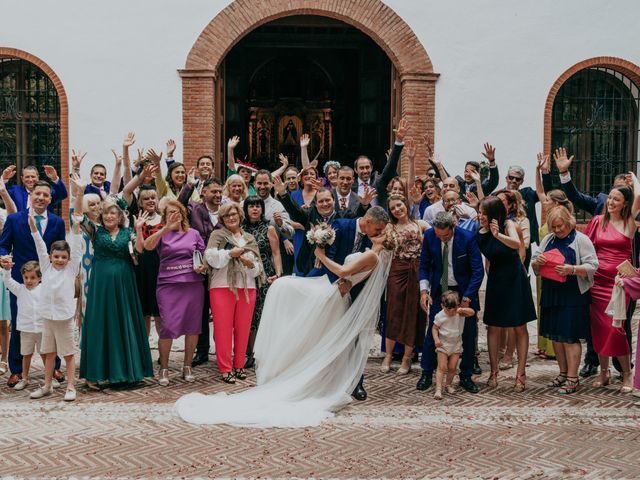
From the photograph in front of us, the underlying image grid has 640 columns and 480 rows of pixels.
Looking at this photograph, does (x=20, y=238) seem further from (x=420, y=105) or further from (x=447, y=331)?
(x=420, y=105)

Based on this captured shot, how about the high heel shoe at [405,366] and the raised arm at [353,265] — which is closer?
the raised arm at [353,265]

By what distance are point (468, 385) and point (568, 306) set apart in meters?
1.21

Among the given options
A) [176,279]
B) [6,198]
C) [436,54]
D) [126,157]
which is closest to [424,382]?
[176,279]

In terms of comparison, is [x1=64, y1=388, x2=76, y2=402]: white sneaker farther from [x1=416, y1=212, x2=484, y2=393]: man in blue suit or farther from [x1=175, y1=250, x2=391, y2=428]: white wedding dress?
[x1=416, y1=212, x2=484, y2=393]: man in blue suit

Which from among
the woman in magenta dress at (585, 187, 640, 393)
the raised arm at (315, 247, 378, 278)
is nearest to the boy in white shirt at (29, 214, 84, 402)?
the raised arm at (315, 247, 378, 278)

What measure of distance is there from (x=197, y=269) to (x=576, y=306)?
11.9 ft

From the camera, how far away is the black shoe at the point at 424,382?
6692 millimetres

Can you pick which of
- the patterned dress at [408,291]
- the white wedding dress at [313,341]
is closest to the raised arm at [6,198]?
the white wedding dress at [313,341]

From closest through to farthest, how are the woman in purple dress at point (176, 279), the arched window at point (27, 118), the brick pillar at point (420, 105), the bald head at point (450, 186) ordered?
the woman in purple dress at point (176, 279) → the bald head at point (450, 186) → the brick pillar at point (420, 105) → the arched window at point (27, 118)

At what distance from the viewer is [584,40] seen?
1252 centimetres

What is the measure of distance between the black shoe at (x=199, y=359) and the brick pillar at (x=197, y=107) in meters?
5.28

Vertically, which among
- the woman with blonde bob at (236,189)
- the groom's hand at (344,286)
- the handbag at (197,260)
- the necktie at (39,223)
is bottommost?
the groom's hand at (344,286)

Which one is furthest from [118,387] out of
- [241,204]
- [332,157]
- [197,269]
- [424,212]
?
[332,157]

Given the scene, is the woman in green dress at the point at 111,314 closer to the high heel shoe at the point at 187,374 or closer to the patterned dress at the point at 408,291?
the high heel shoe at the point at 187,374
